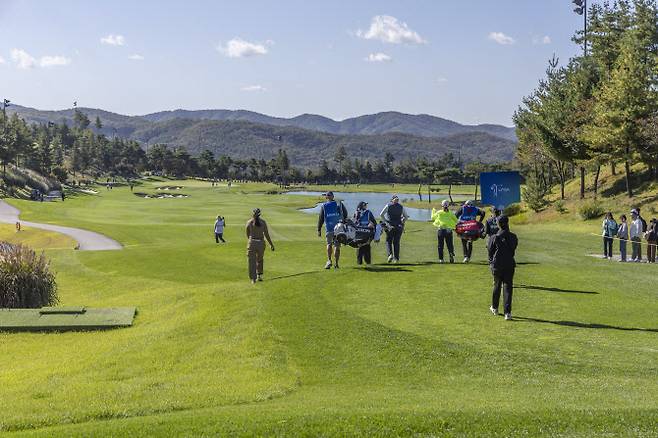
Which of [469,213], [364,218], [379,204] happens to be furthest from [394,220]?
[379,204]

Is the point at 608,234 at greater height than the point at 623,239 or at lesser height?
greater

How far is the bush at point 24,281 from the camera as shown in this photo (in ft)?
67.6

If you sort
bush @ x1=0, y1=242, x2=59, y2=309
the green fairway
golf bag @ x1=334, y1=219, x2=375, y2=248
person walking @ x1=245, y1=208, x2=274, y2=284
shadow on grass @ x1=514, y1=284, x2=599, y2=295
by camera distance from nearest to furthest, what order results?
the green fairway → shadow on grass @ x1=514, y1=284, x2=599, y2=295 → person walking @ x1=245, y1=208, x2=274, y2=284 → bush @ x1=0, y1=242, x2=59, y2=309 → golf bag @ x1=334, y1=219, x2=375, y2=248

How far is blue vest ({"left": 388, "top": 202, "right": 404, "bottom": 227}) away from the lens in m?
22.8

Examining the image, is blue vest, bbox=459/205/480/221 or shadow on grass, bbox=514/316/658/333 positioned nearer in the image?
shadow on grass, bbox=514/316/658/333

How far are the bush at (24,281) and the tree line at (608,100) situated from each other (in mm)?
46772

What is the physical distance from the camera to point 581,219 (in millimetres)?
53906

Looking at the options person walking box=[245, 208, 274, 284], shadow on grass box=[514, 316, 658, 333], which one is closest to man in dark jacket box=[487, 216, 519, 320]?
shadow on grass box=[514, 316, 658, 333]

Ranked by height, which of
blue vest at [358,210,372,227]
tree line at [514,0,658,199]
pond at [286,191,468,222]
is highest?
tree line at [514,0,658,199]

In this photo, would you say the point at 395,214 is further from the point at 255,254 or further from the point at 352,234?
the point at 255,254

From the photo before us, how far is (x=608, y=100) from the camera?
183 ft

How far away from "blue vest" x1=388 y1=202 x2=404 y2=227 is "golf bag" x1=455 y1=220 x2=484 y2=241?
2.06m

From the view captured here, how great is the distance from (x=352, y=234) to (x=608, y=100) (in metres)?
42.6

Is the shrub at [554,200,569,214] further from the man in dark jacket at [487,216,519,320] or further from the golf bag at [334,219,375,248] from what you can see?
the man in dark jacket at [487,216,519,320]
